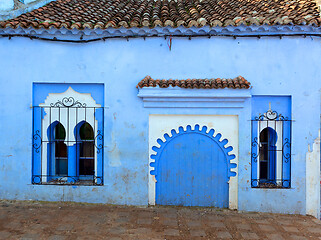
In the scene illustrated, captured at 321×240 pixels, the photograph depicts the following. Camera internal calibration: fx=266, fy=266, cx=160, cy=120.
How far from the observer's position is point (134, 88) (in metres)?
5.62

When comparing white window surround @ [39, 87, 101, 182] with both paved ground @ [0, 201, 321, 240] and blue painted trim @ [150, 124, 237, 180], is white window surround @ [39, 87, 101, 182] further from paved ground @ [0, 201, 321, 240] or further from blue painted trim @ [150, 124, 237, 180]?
blue painted trim @ [150, 124, 237, 180]

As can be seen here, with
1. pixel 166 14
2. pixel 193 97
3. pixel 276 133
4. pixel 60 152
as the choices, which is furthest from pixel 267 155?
pixel 60 152

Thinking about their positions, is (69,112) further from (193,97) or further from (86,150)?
(193,97)

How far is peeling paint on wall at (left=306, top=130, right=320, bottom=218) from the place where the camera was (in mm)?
5473

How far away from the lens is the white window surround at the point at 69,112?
18.9ft

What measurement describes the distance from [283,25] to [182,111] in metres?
2.62

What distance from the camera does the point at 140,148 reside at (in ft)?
18.5

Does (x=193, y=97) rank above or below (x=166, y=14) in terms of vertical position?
below

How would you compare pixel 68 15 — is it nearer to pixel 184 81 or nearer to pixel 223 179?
pixel 184 81

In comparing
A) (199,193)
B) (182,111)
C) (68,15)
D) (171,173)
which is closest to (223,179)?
(199,193)

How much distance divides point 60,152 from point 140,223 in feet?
8.38

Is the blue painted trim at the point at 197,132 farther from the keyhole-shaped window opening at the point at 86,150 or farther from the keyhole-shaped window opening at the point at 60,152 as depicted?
the keyhole-shaped window opening at the point at 60,152

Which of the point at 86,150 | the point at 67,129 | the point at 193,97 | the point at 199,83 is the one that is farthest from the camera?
the point at 86,150

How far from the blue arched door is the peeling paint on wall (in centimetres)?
166
